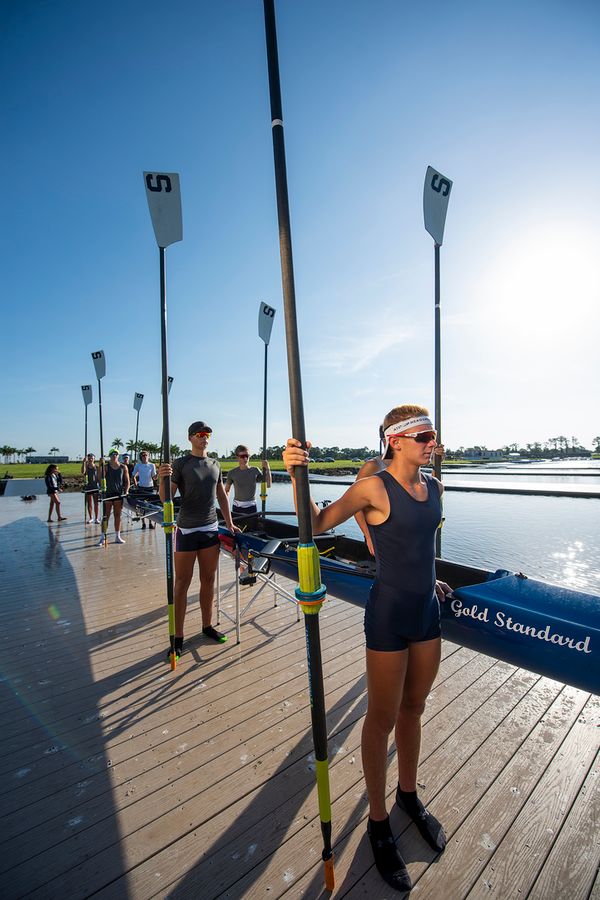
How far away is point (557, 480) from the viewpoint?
27.0 m

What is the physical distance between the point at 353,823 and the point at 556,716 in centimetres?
171

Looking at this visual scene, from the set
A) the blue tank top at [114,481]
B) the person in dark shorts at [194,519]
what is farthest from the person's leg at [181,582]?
the blue tank top at [114,481]

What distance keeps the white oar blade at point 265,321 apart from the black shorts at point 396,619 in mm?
6705

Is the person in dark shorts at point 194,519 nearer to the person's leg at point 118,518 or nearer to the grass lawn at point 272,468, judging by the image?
the person's leg at point 118,518

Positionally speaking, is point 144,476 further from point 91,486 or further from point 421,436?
point 421,436

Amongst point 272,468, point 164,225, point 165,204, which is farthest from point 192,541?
point 272,468

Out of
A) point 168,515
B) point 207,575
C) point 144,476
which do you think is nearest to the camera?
point 168,515

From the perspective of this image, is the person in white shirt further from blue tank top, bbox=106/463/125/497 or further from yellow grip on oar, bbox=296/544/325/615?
yellow grip on oar, bbox=296/544/325/615

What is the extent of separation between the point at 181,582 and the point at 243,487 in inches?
123

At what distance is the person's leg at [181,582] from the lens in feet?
12.3

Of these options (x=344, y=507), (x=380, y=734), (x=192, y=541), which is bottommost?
(x=380, y=734)

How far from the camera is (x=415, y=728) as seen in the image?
1935mm

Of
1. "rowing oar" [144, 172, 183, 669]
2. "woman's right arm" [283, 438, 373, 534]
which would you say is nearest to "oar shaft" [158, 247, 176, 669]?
"rowing oar" [144, 172, 183, 669]

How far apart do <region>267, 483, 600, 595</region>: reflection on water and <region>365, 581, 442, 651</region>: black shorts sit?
812 cm
